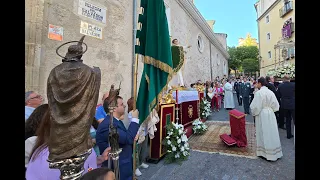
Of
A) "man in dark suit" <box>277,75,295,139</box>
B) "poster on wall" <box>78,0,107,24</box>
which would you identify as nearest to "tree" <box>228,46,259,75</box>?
"man in dark suit" <box>277,75,295,139</box>

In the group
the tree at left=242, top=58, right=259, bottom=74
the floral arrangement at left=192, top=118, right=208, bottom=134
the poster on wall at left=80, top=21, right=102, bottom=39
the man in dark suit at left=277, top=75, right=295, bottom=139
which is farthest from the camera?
the tree at left=242, top=58, right=259, bottom=74

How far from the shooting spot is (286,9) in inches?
854

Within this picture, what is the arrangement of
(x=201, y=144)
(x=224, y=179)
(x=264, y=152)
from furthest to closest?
(x=201, y=144) < (x=264, y=152) < (x=224, y=179)

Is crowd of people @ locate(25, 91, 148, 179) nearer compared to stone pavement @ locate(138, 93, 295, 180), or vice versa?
crowd of people @ locate(25, 91, 148, 179)

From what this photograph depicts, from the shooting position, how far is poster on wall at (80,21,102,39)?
4246 mm

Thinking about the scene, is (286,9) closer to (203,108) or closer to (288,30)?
(288,30)

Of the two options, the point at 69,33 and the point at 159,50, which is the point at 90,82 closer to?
the point at 159,50

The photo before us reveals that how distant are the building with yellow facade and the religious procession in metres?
18.3

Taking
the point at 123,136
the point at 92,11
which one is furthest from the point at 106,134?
the point at 92,11

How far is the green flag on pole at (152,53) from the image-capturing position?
2559 mm

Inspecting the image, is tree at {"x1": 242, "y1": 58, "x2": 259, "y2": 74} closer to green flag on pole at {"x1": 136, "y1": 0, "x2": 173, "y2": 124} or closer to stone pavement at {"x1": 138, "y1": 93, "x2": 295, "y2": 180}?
stone pavement at {"x1": 138, "y1": 93, "x2": 295, "y2": 180}
